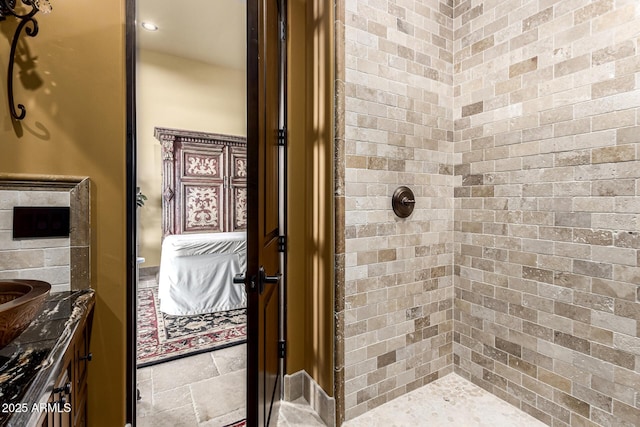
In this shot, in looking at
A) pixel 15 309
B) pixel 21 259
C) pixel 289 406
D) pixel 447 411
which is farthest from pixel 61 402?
pixel 447 411

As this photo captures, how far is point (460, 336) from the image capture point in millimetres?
2182

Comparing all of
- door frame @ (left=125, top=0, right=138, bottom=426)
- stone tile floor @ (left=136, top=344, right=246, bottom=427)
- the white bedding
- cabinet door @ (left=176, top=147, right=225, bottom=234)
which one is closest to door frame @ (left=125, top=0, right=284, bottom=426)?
door frame @ (left=125, top=0, right=138, bottom=426)

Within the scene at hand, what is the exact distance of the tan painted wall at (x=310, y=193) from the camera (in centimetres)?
175

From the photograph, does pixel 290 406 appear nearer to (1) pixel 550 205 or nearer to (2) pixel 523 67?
(1) pixel 550 205

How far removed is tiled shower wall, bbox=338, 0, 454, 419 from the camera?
1775mm

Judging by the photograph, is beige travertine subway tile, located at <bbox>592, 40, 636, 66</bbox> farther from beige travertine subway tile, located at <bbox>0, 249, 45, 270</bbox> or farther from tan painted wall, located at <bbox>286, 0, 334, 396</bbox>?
beige travertine subway tile, located at <bbox>0, 249, 45, 270</bbox>

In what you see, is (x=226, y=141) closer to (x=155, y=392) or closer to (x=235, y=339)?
(x=235, y=339)

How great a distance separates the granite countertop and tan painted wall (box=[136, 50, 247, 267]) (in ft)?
13.5

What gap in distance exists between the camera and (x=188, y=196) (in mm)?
4914

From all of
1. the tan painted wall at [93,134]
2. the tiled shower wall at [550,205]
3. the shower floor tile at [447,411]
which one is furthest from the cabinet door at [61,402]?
the tiled shower wall at [550,205]

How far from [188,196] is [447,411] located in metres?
4.57

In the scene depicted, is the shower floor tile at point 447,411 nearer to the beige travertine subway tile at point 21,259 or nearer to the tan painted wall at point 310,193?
the tan painted wall at point 310,193

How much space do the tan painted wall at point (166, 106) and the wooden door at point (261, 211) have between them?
3.87 m

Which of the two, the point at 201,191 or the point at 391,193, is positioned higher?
the point at 201,191
